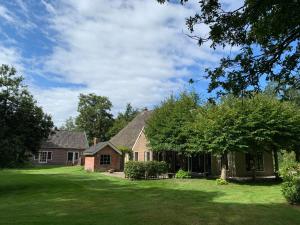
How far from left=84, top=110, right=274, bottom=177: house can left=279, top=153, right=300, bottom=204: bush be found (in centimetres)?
891

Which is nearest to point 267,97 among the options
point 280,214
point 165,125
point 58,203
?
point 165,125

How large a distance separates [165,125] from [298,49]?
21637 mm

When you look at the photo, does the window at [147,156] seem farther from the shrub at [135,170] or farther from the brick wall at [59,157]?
the brick wall at [59,157]

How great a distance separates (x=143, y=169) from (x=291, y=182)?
561 inches

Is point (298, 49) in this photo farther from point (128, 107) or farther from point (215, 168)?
point (128, 107)

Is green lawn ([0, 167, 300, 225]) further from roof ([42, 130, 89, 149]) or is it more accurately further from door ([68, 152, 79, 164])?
door ([68, 152, 79, 164])

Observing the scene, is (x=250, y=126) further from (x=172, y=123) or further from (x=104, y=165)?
(x=104, y=165)

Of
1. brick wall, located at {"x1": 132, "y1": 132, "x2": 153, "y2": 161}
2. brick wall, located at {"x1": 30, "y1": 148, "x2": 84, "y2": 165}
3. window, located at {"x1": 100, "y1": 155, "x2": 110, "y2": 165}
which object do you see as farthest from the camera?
brick wall, located at {"x1": 30, "y1": 148, "x2": 84, "y2": 165}

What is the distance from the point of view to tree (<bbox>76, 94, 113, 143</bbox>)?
82000 mm

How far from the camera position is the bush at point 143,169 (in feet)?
91.2

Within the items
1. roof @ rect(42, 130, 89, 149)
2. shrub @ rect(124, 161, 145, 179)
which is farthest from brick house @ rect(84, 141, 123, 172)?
roof @ rect(42, 130, 89, 149)

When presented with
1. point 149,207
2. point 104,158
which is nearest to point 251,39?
point 149,207

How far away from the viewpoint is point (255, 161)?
31.1 m

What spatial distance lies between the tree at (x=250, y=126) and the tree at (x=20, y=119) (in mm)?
12173
